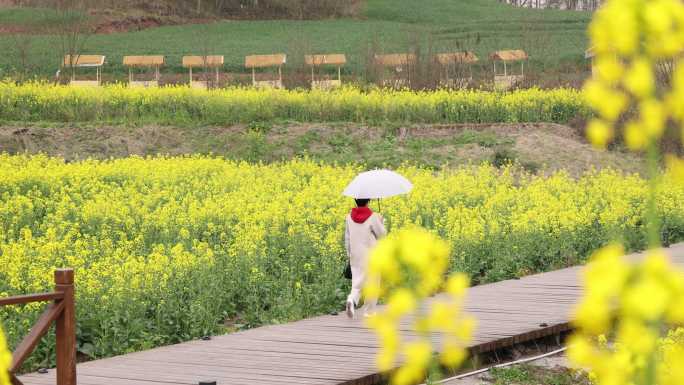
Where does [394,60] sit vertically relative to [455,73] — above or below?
above

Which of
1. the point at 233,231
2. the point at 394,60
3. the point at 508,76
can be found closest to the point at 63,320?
the point at 233,231

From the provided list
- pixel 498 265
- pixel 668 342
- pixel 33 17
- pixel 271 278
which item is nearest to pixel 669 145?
pixel 498 265

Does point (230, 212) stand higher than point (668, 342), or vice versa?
point (668, 342)

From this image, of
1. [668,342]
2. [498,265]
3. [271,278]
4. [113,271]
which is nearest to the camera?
[668,342]

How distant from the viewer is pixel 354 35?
49.1 m

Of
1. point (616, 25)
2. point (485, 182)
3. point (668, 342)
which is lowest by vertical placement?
point (485, 182)

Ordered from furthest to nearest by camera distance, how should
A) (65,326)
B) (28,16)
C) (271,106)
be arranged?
(28,16) < (271,106) < (65,326)

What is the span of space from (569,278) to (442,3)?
167 feet

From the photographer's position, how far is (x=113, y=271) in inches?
397

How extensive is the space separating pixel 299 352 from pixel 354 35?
42036 mm

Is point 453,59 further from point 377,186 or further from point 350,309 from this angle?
point 350,309

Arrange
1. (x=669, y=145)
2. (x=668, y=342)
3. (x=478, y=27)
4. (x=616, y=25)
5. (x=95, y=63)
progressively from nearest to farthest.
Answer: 1. (x=616, y=25)
2. (x=668, y=342)
3. (x=669, y=145)
4. (x=95, y=63)
5. (x=478, y=27)

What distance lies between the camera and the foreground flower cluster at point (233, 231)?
9523 mm

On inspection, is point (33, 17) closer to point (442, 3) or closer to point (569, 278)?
point (442, 3)
